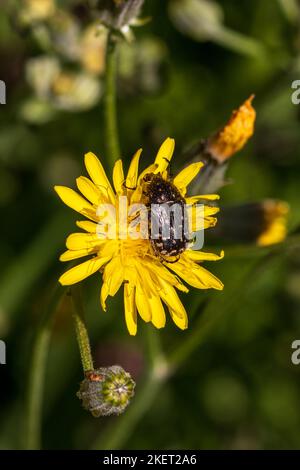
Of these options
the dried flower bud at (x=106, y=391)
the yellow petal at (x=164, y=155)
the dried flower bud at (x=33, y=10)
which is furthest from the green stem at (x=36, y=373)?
the dried flower bud at (x=33, y=10)

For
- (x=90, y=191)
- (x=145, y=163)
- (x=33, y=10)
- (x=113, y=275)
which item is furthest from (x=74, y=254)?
(x=33, y=10)

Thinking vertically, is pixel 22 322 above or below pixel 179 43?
below

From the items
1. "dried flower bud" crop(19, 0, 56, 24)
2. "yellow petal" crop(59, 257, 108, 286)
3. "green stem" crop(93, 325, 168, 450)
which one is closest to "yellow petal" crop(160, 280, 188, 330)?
"yellow petal" crop(59, 257, 108, 286)

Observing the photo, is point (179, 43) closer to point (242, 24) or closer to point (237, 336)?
point (242, 24)

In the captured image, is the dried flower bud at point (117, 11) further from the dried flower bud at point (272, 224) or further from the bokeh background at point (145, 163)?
the dried flower bud at point (272, 224)

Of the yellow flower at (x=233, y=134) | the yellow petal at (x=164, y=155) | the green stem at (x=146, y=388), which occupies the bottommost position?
the green stem at (x=146, y=388)

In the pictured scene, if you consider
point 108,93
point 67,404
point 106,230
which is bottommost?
point 67,404

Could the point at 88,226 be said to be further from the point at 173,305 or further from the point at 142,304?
the point at 173,305

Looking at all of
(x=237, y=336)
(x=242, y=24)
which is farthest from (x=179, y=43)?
(x=237, y=336)
